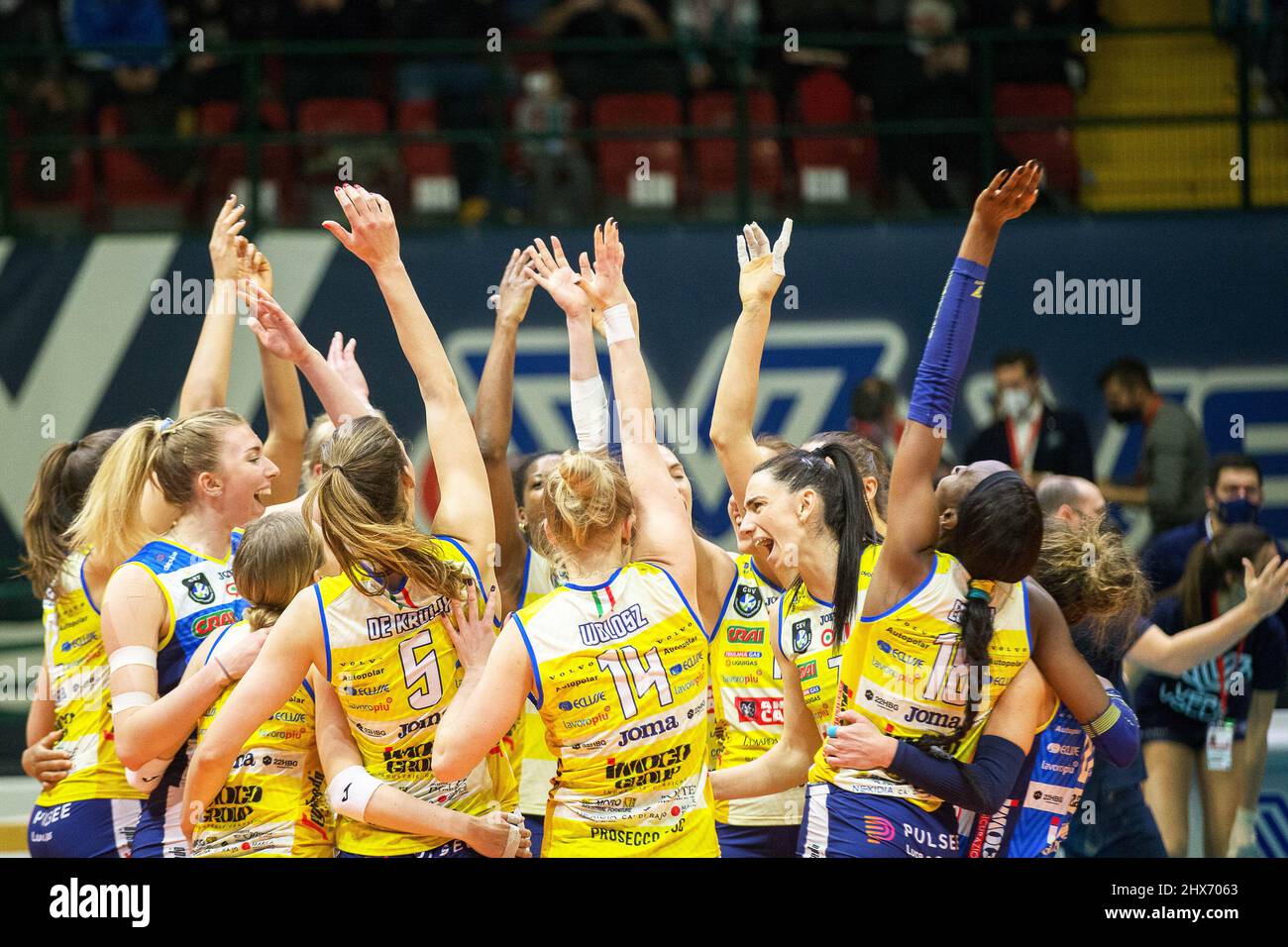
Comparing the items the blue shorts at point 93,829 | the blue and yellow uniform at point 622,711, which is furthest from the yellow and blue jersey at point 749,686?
the blue shorts at point 93,829

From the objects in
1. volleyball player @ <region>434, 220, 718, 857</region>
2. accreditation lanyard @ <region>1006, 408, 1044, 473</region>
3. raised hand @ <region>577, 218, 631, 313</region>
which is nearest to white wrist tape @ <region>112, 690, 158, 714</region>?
volleyball player @ <region>434, 220, 718, 857</region>

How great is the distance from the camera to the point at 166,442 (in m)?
3.66

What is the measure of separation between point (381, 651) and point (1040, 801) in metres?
1.75

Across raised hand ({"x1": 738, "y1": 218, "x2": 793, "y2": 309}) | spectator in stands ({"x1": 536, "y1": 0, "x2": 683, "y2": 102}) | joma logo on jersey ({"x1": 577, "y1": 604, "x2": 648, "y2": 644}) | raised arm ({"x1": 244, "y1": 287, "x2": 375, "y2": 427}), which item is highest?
spectator in stands ({"x1": 536, "y1": 0, "x2": 683, "y2": 102})

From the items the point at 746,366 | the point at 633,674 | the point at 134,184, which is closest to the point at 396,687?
the point at 633,674

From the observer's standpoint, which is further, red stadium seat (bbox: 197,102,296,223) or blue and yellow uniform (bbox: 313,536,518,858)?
red stadium seat (bbox: 197,102,296,223)

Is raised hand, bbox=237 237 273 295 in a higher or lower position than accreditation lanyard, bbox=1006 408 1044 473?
higher

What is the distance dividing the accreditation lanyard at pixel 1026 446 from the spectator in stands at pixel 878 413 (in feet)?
1.85

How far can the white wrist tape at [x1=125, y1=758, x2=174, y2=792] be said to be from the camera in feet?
11.5

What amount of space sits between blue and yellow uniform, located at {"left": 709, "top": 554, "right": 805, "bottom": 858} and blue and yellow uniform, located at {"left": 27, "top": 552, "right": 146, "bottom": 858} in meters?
1.59

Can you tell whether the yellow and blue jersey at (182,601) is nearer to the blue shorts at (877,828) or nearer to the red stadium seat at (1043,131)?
the blue shorts at (877,828)

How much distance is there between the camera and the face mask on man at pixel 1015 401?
749 cm
